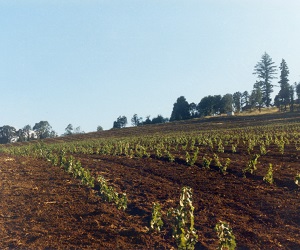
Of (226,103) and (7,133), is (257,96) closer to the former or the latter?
(226,103)

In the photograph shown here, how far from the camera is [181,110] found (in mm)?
80625

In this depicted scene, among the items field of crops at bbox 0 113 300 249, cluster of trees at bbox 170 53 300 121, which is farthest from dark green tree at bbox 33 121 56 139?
field of crops at bbox 0 113 300 249

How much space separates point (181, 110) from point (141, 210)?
72918mm

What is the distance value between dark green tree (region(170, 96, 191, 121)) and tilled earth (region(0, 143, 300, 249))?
6681cm

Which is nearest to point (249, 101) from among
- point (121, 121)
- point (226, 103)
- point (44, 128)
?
point (226, 103)

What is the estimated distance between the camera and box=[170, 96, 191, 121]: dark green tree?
8012cm

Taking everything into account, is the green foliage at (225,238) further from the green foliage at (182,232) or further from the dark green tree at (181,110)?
the dark green tree at (181,110)

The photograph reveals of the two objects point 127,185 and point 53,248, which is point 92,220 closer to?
point 53,248

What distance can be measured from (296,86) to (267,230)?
62.9 meters

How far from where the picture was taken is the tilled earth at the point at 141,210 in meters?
6.27

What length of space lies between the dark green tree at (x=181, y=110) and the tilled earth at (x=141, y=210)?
219ft

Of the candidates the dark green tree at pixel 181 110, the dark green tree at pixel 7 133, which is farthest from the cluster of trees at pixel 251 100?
the dark green tree at pixel 7 133

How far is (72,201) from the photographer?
9.01 meters

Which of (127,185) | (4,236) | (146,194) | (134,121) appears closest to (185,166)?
(127,185)
